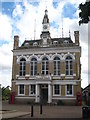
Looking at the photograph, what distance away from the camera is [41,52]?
39000mm

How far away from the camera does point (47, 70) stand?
38.5 metres

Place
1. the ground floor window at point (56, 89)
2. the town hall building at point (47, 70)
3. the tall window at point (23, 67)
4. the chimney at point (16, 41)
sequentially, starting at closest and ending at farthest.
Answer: the town hall building at point (47, 70) < the ground floor window at point (56, 89) < the tall window at point (23, 67) < the chimney at point (16, 41)

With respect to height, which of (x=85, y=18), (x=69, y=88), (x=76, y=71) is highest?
(x=85, y=18)

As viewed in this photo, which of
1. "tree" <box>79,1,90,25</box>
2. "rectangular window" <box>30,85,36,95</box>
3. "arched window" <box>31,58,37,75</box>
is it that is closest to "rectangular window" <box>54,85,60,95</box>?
"rectangular window" <box>30,85,36,95</box>

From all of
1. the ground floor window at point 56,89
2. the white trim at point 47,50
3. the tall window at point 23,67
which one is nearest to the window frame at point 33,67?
the tall window at point 23,67

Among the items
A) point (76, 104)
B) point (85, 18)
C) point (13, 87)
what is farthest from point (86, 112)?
point (13, 87)

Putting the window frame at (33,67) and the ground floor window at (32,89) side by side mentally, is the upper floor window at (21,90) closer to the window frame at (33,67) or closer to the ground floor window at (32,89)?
the ground floor window at (32,89)

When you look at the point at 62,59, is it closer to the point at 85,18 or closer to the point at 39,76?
the point at 39,76

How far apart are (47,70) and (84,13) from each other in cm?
2591

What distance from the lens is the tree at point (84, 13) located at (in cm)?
1303

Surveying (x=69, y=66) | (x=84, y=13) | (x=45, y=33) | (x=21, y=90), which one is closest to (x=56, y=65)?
(x=69, y=66)

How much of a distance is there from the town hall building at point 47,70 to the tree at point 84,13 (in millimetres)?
23747

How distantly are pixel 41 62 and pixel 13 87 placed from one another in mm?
7180

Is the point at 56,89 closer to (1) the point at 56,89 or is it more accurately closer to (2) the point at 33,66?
(1) the point at 56,89
